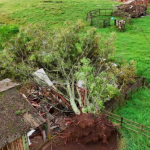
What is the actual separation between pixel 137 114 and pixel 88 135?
363 centimetres

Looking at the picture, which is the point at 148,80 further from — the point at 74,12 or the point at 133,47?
the point at 74,12

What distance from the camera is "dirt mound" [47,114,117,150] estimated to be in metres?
9.05

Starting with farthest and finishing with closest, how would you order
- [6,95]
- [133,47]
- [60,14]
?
[60,14]
[133,47]
[6,95]

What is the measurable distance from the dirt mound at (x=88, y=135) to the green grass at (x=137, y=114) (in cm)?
71

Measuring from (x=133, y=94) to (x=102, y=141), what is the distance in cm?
535

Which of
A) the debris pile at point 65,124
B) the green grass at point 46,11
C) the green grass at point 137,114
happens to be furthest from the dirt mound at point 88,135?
the green grass at point 46,11

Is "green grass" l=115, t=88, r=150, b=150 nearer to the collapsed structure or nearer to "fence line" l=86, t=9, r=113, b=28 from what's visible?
the collapsed structure

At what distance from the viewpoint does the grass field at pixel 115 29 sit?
1136 cm

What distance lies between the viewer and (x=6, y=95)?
347 inches

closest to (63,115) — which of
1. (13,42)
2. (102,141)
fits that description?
(102,141)

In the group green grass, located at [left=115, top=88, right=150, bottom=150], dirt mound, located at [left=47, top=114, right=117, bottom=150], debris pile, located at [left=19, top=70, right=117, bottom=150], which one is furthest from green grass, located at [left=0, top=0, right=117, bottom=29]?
dirt mound, located at [left=47, top=114, right=117, bottom=150]

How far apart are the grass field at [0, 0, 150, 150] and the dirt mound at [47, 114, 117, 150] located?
0.85 m

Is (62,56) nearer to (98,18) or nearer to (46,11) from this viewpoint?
(98,18)

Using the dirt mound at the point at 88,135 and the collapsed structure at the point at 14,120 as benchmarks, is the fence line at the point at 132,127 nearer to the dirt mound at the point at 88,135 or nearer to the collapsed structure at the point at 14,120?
the dirt mound at the point at 88,135
